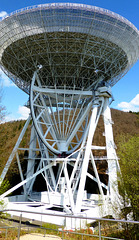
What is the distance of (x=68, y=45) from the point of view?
18.9m

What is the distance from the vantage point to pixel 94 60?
20.0m

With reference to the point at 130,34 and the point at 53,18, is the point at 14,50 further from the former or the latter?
the point at 130,34

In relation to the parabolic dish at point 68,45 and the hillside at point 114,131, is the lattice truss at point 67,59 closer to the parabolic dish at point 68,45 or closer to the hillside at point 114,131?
the parabolic dish at point 68,45

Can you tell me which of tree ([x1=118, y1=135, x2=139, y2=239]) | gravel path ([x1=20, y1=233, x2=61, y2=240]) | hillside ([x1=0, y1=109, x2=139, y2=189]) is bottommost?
gravel path ([x1=20, y1=233, x2=61, y2=240])

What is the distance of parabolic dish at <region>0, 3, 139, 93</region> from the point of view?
17.2 m

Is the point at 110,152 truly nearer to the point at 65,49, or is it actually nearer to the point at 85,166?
the point at 85,166

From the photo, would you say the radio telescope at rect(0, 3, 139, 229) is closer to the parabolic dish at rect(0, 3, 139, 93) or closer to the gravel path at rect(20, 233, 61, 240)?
the parabolic dish at rect(0, 3, 139, 93)

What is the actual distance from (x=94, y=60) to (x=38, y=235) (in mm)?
16524

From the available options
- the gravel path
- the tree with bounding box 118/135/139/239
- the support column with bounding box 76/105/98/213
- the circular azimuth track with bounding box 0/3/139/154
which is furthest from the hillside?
the gravel path

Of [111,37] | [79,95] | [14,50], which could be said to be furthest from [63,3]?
[79,95]

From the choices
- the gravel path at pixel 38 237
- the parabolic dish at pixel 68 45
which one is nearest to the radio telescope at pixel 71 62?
the parabolic dish at pixel 68 45

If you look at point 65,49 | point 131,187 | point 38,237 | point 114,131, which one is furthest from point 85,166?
point 114,131

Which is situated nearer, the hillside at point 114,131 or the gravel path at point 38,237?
the gravel path at point 38,237

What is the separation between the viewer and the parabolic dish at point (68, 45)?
17250mm
